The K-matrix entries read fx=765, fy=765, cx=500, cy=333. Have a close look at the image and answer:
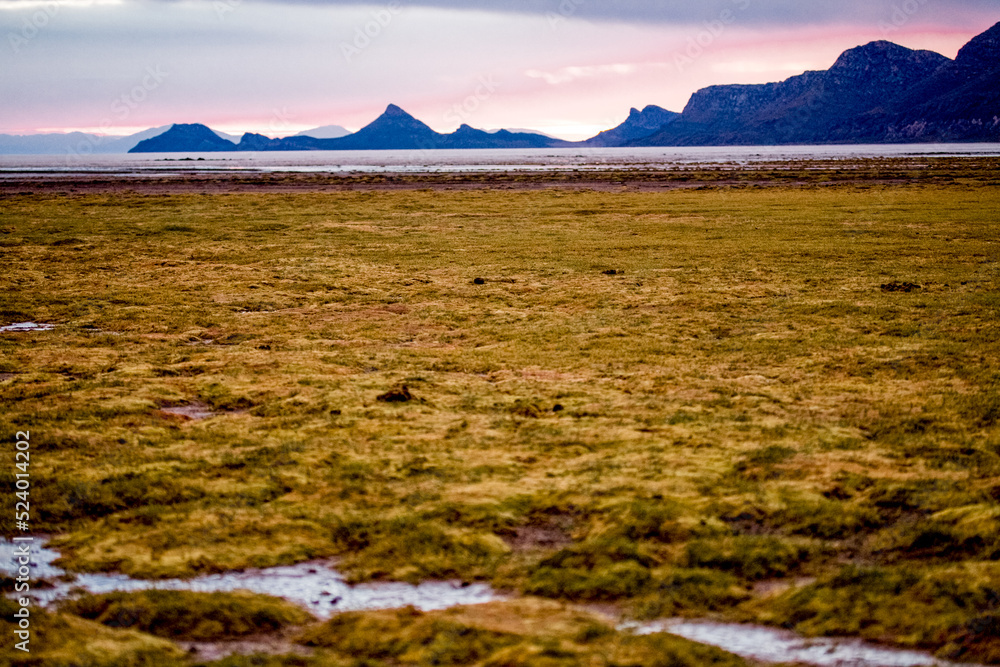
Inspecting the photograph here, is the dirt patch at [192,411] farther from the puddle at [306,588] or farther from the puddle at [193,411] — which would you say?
the puddle at [306,588]

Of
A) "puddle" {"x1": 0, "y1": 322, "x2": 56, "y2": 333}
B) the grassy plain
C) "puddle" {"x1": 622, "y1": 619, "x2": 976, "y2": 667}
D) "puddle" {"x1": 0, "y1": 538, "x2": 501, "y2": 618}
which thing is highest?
"puddle" {"x1": 0, "y1": 322, "x2": 56, "y2": 333}

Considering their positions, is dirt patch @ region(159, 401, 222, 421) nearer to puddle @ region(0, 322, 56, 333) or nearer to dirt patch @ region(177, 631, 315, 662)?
dirt patch @ region(177, 631, 315, 662)

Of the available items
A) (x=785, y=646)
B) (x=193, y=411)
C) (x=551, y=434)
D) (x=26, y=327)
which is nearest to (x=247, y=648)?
(x=785, y=646)

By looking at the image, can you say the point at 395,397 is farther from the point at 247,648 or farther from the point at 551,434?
the point at 247,648

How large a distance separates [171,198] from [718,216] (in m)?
37.0

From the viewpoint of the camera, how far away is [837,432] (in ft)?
29.3

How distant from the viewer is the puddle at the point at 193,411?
10086mm

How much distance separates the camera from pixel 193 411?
10.3m

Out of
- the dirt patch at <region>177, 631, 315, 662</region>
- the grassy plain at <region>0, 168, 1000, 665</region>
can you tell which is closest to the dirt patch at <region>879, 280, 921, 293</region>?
the grassy plain at <region>0, 168, 1000, 665</region>

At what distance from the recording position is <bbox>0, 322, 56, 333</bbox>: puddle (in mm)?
15427

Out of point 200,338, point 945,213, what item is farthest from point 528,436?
point 945,213

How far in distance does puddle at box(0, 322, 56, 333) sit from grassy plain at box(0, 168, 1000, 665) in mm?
457

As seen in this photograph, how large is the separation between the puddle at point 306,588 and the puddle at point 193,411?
3763 mm

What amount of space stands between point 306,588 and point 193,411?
506 centimetres
